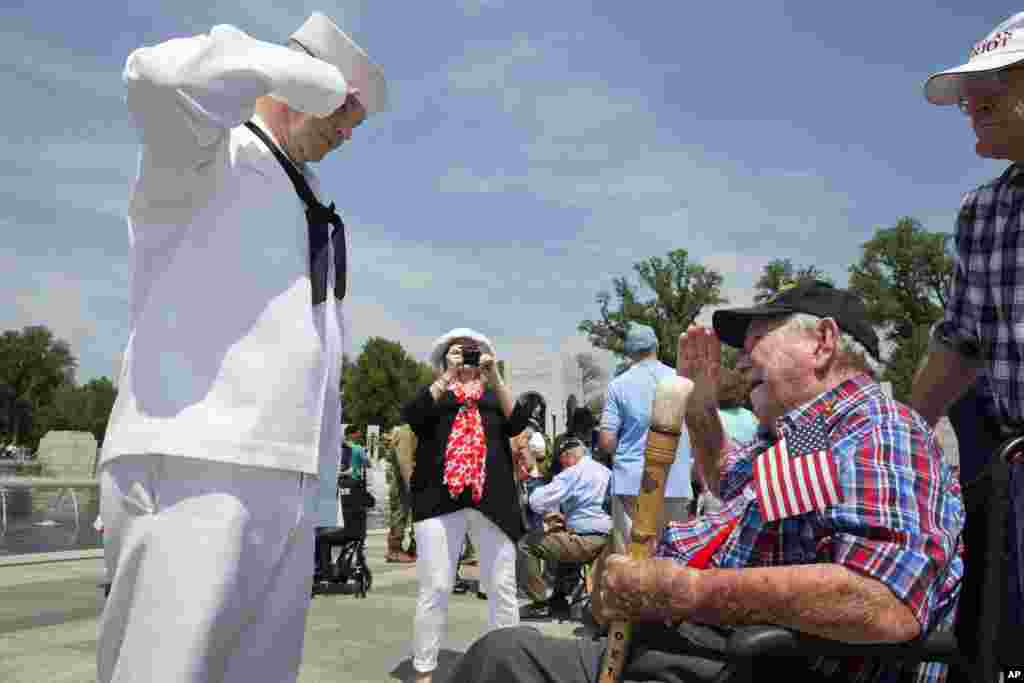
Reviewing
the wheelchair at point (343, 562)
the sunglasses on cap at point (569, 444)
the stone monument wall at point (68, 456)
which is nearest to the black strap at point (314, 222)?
the wheelchair at point (343, 562)

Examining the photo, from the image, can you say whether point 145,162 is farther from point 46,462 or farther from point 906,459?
point 46,462

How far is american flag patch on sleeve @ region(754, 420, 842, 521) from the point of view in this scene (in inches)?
74.9

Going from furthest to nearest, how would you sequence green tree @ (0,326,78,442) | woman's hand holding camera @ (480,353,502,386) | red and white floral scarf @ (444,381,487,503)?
1. green tree @ (0,326,78,442)
2. woman's hand holding camera @ (480,353,502,386)
3. red and white floral scarf @ (444,381,487,503)

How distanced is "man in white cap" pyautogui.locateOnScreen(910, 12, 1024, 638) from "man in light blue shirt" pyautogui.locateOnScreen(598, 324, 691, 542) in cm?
303

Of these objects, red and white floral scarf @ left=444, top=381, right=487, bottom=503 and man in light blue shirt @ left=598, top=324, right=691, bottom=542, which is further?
man in light blue shirt @ left=598, top=324, right=691, bottom=542

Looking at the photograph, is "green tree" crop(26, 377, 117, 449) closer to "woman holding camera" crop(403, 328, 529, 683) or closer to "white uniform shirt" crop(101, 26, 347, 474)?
"woman holding camera" crop(403, 328, 529, 683)

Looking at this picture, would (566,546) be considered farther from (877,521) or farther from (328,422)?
(877,521)

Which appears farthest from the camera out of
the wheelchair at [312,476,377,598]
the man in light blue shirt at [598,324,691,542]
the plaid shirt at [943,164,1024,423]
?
A: the wheelchair at [312,476,377,598]

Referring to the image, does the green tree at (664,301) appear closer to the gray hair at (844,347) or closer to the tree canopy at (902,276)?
the tree canopy at (902,276)

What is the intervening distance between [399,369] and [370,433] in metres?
58.2

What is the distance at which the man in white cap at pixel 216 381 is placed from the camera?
1944mm

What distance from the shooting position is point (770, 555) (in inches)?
78.6


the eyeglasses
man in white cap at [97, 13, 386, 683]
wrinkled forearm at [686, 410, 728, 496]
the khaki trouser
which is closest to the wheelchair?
the khaki trouser

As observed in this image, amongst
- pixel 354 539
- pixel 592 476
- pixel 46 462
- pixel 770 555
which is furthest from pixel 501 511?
pixel 46 462
